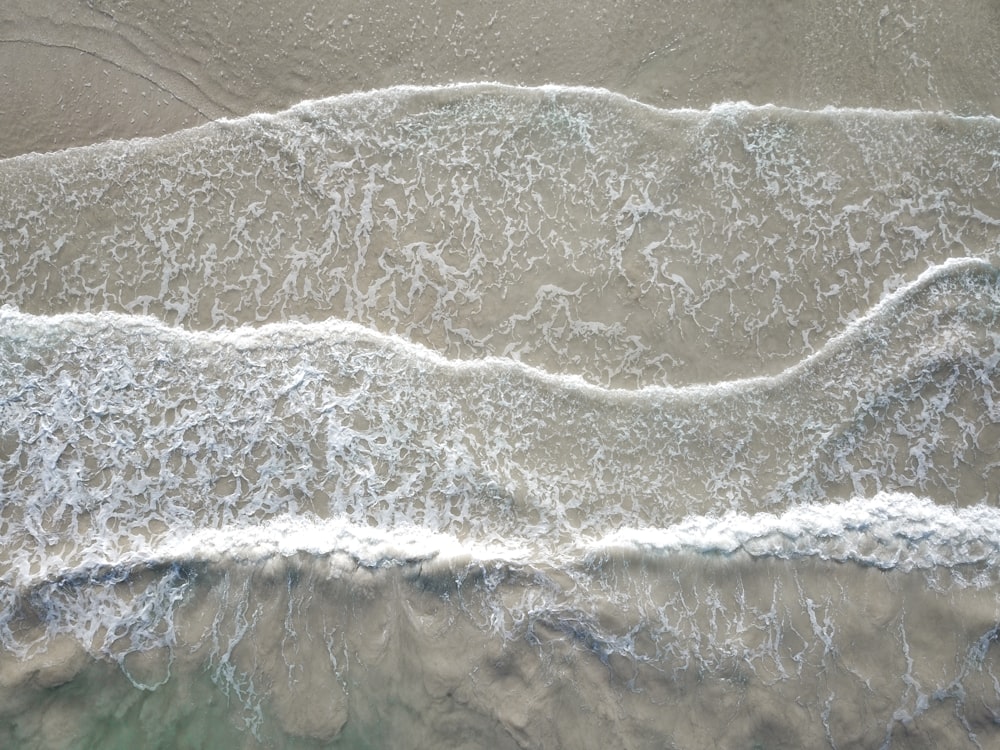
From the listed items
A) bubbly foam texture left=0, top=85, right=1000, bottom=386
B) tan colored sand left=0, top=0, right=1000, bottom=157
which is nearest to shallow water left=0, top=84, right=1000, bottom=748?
bubbly foam texture left=0, top=85, right=1000, bottom=386

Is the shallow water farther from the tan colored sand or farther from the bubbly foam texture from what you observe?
the tan colored sand

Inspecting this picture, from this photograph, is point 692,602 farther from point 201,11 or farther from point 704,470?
point 201,11

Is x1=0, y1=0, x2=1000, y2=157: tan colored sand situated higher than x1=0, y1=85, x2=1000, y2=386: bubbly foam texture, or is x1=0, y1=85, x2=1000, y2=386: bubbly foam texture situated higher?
x1=0, y1=0, x2=1000, y2=157: tan colored sand

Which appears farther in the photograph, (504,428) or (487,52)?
(487,52)

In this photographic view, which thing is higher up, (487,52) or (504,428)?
(487,52)

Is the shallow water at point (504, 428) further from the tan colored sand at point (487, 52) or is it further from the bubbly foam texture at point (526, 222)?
the tan colored sand at point (487, 52)

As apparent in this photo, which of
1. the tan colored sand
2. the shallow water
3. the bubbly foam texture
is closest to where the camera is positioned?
the shallow water

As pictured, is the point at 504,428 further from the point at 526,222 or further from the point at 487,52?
the point at 487,52

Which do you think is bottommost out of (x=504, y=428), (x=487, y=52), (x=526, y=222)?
(x=504, y=428)

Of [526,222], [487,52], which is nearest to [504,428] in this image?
[526,222]
